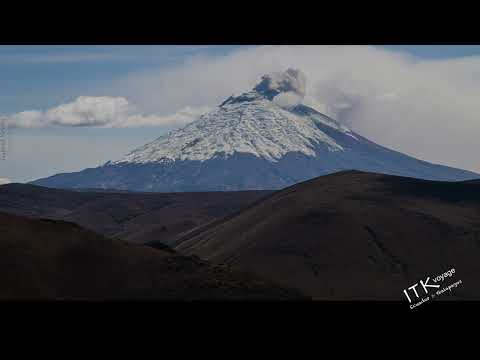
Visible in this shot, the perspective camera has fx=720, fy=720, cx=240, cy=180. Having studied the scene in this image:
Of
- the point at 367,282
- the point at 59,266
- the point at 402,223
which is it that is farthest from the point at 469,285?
the point at 59,266

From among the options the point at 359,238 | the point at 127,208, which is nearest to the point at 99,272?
the point at 359,238

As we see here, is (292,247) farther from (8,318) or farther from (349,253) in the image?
(8,318)

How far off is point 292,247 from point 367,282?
8994 mm

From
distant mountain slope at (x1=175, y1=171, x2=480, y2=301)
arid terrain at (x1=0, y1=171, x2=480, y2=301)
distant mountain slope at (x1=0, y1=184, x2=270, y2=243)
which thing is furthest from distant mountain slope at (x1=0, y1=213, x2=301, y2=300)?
distant mountain slope at (x1=0, y1=184, x2=270, y2=243)

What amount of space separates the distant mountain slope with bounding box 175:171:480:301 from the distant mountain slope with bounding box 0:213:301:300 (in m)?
15.2

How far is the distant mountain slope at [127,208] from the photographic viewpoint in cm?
10999

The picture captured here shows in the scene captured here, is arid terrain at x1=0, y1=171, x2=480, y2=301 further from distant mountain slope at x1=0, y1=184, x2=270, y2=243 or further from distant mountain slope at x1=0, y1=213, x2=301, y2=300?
distant mountain slope at x1=0, y1=184, x2=270, y2=243

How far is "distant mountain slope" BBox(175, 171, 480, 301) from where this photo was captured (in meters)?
52.7

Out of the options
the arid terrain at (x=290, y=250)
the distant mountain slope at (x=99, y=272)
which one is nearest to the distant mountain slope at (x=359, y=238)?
the arid terrain at (x=290, y=250)

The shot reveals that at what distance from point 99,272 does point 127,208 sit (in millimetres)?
95376

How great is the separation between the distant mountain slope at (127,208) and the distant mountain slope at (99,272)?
59.1 meters

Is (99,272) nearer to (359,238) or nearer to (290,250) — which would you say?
(290,250)

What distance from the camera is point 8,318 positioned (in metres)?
9.14

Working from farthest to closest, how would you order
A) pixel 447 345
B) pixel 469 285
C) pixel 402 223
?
1. pixel 402 223
2. pixel 469 285
3. pixel 447 345
